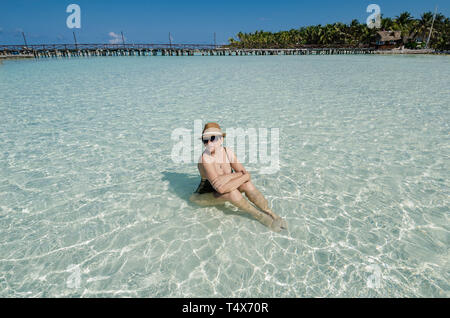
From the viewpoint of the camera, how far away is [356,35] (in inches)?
2768

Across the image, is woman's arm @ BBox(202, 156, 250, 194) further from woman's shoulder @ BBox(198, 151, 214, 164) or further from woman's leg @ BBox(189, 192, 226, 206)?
woman's leg @ BBox(189, 192, 226, 206)

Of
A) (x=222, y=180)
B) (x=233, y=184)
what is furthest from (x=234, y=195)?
(x=222, y=180)

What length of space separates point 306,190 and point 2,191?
582 centimetres

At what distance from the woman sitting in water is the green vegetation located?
75.8 metres

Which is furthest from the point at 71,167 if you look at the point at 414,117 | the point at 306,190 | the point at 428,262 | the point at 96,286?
the point at 414,117

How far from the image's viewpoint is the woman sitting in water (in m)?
3.47

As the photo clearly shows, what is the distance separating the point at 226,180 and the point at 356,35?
3322 inches

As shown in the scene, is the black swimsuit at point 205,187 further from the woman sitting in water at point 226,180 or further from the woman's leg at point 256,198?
the woman's leg at point 256,198

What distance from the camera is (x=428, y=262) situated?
10.3ft

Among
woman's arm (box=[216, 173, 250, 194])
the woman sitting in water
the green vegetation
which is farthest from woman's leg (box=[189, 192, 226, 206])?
the green vegetation

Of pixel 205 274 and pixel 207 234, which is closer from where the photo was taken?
pixel 205 274

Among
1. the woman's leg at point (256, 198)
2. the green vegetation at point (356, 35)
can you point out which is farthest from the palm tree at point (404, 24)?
the woman's leg at point (256, 198)
